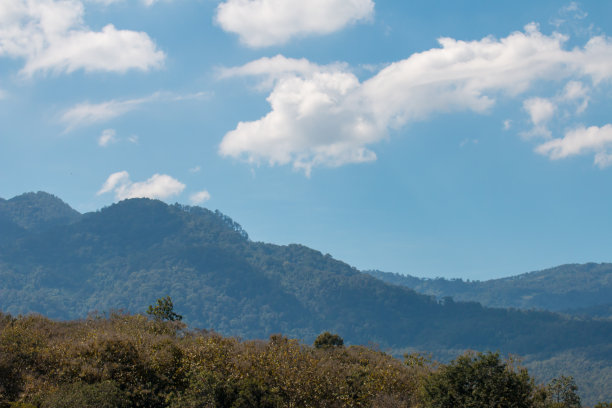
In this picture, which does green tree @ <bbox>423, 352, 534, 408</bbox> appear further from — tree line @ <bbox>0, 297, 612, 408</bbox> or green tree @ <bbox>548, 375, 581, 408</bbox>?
green tree @ <bbox>548, 375, 581, 408</bbox>

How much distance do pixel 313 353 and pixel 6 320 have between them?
1715 cm

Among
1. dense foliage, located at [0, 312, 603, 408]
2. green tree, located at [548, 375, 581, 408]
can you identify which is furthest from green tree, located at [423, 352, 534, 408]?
green tree, located at [548, 375, 581, 408]

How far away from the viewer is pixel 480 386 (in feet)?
76.6

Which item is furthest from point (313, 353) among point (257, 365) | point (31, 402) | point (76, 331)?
point (31, 402)

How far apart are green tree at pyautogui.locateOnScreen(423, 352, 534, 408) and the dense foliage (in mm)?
39

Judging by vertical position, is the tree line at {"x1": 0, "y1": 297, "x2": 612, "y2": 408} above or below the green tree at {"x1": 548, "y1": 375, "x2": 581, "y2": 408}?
above

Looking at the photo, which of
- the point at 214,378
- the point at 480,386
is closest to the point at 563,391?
the point at 480,386

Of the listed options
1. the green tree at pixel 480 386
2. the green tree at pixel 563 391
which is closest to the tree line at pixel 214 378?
the green tree at pixel 480 386

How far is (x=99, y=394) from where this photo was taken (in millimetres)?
22188

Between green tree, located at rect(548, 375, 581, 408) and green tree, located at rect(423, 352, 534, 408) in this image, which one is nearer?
green tree, located at rect(423, 352, 534, 408)

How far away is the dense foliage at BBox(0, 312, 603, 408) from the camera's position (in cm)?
2308

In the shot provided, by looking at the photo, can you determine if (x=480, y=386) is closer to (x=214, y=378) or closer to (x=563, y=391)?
(x=214, y=378)

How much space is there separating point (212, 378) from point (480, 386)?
10666 mm

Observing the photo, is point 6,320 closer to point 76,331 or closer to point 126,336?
point 76,331
